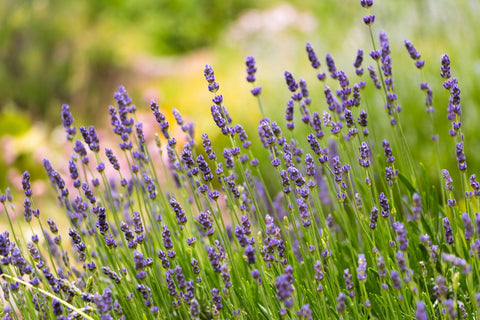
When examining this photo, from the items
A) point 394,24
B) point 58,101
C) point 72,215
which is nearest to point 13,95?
point 58,101

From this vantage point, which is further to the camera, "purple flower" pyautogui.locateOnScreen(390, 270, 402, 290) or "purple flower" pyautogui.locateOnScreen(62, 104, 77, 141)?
"purple flower" pyautogui.locateOnScreen(62, 104, 77, 141)

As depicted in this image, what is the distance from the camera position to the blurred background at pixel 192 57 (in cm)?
535

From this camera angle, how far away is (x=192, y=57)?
11656mm

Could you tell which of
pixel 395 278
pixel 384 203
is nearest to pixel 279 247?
pixel 384 203

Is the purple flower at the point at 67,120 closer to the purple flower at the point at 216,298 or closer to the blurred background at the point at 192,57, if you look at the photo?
the purple flower at the point at 216,298

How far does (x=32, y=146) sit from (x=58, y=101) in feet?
7.75

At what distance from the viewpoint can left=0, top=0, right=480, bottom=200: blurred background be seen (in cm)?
535

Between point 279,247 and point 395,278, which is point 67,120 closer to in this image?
point 279,247

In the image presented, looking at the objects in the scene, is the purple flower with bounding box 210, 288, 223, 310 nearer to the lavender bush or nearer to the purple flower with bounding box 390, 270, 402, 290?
the lavender bush

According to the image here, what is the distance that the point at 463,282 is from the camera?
2.03m

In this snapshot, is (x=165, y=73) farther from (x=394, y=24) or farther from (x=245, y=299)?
(x=245, y=299)

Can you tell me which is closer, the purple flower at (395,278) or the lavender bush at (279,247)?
the purple flower at (395,278)

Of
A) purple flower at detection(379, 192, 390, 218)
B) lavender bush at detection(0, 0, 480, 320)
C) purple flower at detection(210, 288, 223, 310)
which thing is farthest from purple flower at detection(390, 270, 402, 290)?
purple flower at detection(210, 288, 223, 310)

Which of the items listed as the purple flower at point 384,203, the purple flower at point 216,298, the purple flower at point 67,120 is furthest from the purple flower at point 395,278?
the purple flower at point 67,120
